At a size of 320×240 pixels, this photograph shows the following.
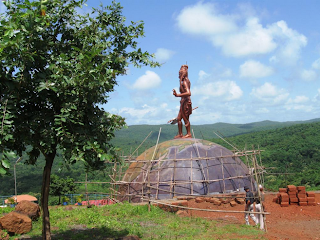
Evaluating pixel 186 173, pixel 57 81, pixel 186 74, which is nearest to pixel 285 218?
pixel 186 173

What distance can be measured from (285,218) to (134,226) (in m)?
6.47

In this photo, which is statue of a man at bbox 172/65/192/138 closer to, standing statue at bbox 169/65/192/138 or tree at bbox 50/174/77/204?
standing statue at bbox 169/65/192/138

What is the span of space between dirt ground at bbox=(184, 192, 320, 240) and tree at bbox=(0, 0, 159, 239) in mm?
5742

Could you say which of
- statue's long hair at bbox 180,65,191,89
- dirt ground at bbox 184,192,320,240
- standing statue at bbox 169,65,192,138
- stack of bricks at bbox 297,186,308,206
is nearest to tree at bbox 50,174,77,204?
standing statue at bbox 169,65,192,138

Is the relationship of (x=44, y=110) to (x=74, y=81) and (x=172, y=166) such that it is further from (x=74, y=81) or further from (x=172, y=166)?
(x=172, y=166)

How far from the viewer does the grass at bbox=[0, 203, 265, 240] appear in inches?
345

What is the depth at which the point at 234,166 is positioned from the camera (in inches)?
595

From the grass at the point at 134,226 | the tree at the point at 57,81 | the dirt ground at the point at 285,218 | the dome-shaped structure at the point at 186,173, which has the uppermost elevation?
the tree at the point at 57,81

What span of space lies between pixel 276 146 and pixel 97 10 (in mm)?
40450

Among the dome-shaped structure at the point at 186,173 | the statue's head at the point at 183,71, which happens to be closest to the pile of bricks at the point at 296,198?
the dome-shaped structure at the point at 186,173

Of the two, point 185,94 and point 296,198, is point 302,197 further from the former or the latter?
point 185,94

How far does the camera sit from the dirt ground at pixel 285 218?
9854mm

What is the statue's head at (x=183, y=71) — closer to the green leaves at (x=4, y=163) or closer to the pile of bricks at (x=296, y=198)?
the pile of bricks at (x=296, y=198)

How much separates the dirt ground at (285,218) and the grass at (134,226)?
1.01 metres
